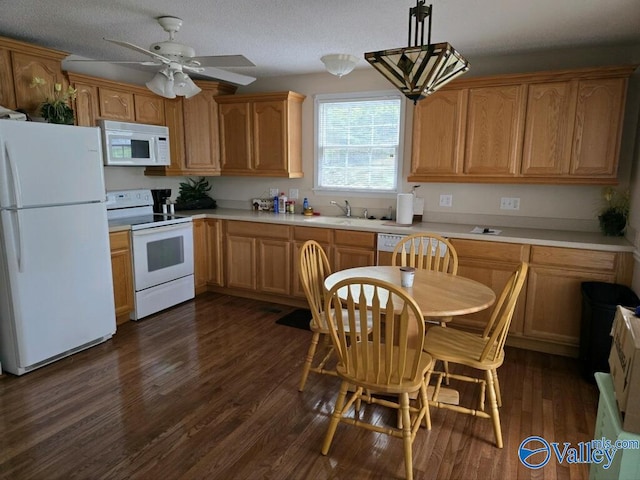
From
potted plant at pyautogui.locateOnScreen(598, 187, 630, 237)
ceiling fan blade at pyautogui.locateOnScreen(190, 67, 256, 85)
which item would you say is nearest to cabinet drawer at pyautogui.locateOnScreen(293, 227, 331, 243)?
ceiling fan blade at pyautogui.locateOnScreen(190, 67, 256, 85)

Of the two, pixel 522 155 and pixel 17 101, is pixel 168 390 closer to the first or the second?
pixel 17 101

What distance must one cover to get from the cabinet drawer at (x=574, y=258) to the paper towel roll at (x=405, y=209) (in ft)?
3.53

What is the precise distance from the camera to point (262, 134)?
4.45 metres

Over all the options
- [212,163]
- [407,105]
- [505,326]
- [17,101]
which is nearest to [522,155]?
[407,105]

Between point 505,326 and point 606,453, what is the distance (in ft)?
2.37

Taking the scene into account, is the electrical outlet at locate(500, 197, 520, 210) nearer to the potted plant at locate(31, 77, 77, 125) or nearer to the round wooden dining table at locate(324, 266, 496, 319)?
the round wooden dining table at locate(324, 266, 496, 319)

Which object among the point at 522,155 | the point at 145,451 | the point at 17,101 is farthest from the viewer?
the point at 522,155

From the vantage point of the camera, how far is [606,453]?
1.43 metres

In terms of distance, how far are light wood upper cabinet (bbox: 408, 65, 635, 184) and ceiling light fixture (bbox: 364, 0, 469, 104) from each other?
5.79 feet

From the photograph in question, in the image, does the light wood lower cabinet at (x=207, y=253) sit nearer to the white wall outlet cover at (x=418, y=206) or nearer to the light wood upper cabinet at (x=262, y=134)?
the light wood upper cabinet at (x=262, y=134)

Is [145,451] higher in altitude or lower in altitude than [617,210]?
lower

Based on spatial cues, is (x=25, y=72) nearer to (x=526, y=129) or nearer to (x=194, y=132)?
(x=194, y=132)

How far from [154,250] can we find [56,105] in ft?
4.55

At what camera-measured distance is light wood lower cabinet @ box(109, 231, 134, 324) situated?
138 inches
